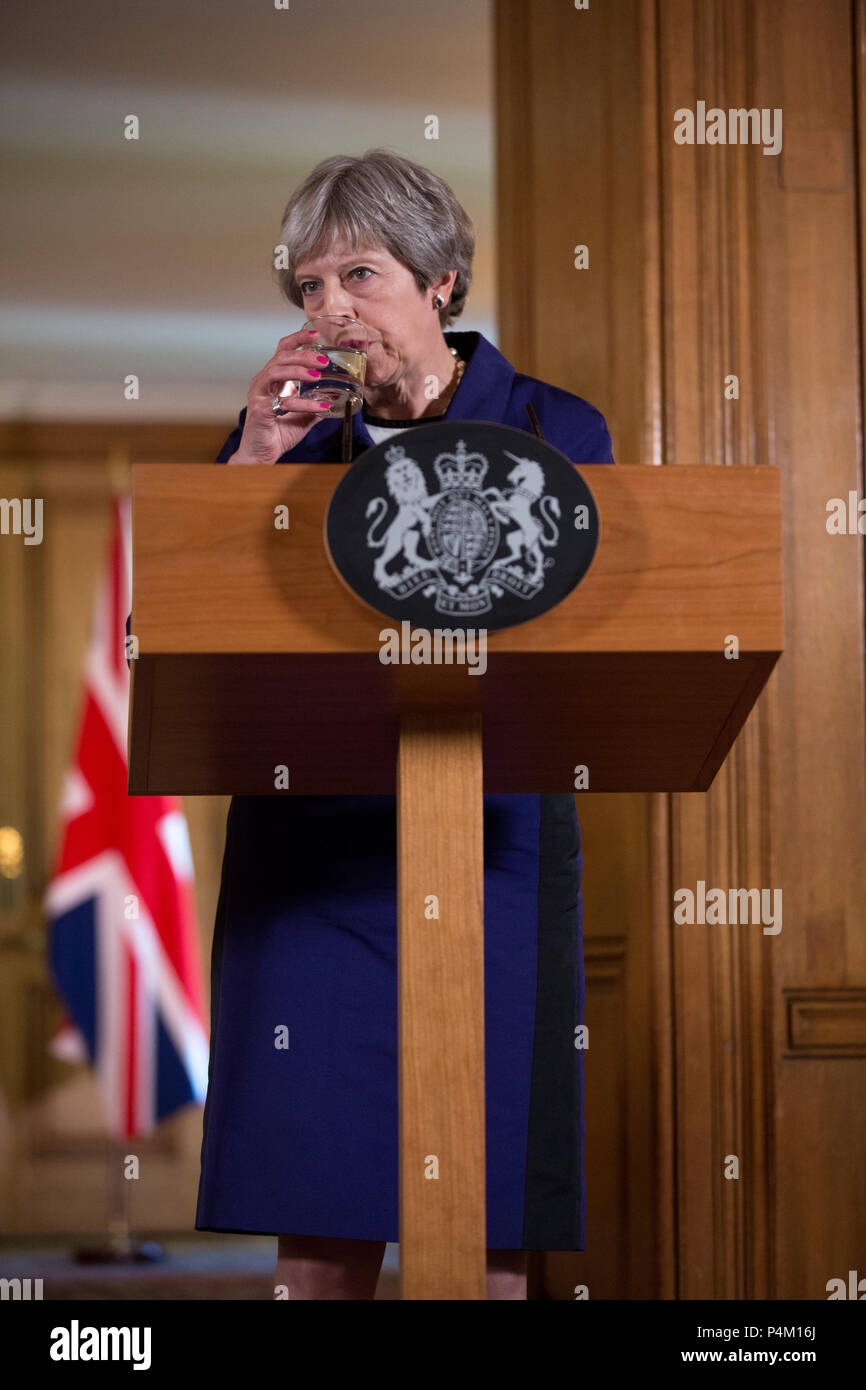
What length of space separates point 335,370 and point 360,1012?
1.93ft

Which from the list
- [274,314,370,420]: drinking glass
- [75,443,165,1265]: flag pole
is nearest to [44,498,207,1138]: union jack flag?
[75,443,165,1265]: flag pole

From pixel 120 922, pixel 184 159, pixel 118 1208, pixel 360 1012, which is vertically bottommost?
pixel 118 1208

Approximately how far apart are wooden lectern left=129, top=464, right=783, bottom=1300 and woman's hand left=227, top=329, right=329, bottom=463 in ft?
1.09

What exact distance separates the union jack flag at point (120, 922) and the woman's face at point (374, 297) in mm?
3077

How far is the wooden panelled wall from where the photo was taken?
254 centimetres

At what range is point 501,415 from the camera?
146 centimetres

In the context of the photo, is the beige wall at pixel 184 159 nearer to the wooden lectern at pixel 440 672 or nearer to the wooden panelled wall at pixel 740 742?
the wooden panelled wall at pixel 740 742

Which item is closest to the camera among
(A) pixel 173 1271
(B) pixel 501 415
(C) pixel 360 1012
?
(C) pixel 360 1012

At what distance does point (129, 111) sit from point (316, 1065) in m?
3.67

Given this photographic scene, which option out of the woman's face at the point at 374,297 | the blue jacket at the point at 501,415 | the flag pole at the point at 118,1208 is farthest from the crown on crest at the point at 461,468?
the flag pole at the point at 118,1208

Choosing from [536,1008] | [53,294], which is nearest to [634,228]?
[536,1008]

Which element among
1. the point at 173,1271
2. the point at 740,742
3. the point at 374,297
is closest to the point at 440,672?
the point at 374,297

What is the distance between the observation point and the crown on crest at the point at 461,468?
858 mm

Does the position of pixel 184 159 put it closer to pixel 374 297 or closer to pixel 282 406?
pixel 374 297
